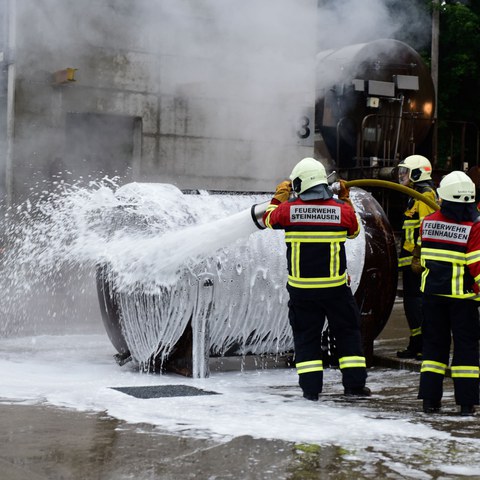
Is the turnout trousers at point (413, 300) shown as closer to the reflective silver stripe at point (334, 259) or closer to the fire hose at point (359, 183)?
the fire hose at point (359, 183)

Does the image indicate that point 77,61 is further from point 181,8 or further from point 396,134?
point 396,134

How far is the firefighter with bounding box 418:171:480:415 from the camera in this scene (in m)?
5.46

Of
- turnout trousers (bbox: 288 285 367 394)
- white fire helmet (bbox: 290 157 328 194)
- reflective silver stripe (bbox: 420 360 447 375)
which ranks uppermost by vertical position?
white fire helmet (bbox: 290 157 328 194)

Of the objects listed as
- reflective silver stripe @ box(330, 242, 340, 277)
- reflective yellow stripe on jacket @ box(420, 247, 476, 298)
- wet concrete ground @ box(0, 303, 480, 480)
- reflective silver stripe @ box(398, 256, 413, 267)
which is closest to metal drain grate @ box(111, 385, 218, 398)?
wet concrete ground @ box(0, 303, 480, 480)

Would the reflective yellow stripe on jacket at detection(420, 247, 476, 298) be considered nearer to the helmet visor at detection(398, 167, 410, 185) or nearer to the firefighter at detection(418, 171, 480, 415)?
the firefighter at detection(418, 171, 480, 415)

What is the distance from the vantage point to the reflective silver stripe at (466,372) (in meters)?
5.46

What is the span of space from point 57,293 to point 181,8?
3.47 metres

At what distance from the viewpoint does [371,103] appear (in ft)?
49.0

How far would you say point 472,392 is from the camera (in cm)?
542

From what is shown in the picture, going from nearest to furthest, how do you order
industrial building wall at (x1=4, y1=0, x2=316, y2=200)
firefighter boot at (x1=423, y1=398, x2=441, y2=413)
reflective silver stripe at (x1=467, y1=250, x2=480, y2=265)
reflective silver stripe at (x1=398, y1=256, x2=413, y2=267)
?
reflective silver stripe at (x1=467, y1=250, x2=480, y2=265), firefighter boot at (x1=423, y1=398, x2=441, y2=413), reflective silver stripe at (x1=398, y1=256, x2=413, y2=267), industrial building wall at (x1=4, y1=0, x2=316, y2=200)

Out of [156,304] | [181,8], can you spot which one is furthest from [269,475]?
[181,8]

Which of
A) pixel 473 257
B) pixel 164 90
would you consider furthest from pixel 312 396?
pixel 164 90

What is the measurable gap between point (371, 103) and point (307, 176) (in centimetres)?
930

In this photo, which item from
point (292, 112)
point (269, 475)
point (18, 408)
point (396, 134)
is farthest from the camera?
point (396, 134)
